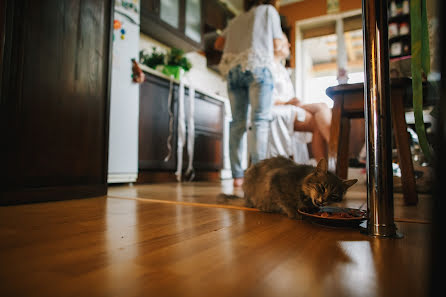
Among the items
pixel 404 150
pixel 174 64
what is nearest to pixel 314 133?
pixel 404 150

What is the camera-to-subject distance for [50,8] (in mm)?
1323

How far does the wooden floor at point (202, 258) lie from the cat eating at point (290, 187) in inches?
5.2

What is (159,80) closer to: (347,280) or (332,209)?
(332,209)

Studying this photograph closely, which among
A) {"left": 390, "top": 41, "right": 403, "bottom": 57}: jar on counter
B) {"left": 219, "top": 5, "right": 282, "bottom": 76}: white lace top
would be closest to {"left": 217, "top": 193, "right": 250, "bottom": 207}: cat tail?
{"left": 219, "top": 5, "right": 282, "bottom": 76}: white lace top

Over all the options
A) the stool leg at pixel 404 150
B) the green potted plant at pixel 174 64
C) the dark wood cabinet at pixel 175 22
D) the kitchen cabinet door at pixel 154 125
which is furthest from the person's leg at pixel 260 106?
the dark wood cabinet at pixel 175 22

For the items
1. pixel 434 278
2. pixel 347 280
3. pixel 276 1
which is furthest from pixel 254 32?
pixel 434 278

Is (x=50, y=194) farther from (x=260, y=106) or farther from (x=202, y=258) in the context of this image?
(x=260, y=106)

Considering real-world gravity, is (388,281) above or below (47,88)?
below

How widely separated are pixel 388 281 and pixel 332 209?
546mm

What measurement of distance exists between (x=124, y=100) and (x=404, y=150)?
2095 millimetres

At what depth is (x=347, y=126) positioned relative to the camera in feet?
5.94

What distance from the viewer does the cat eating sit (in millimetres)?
994

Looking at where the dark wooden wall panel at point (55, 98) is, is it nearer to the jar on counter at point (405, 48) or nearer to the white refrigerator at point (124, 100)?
the white refrigerator at point (124, 100)

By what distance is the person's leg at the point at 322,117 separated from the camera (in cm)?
250
